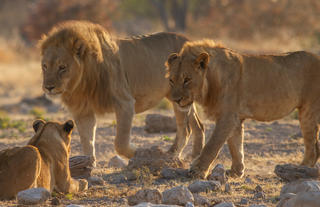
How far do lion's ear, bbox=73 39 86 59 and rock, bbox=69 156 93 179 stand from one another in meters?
1.31

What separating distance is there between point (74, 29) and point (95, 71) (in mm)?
570

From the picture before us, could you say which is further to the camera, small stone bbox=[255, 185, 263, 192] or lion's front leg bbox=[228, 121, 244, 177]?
lion's front leg bbox=[228, 121, 244, 177]

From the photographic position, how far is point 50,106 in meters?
14.8

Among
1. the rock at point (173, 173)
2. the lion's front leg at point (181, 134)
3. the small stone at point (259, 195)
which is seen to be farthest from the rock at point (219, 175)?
the lion's front leg at point (181, 134)

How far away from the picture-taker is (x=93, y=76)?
7203mm

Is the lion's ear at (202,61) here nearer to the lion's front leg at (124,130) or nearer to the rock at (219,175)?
the rock at (219,175)

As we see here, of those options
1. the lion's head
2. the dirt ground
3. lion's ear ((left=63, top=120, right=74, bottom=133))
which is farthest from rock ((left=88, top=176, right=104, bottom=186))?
lion's ear ((left=63, top=120, right=74, bottom=133))

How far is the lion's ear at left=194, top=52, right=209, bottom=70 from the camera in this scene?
6.27 meters

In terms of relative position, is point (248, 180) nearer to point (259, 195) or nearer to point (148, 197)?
point (259, 195)

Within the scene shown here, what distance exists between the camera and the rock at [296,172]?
648 centimetres

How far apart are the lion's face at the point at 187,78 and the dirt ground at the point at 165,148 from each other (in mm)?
883

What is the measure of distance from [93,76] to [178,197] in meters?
2.59

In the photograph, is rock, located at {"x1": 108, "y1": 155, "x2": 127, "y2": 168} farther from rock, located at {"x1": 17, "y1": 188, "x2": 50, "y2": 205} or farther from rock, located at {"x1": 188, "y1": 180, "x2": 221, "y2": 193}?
rock, located at {"x1": 17, "y1": 188, "x2": 50, "y2": 205}

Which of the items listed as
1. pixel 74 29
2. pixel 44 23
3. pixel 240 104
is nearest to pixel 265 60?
pixel 240 104
